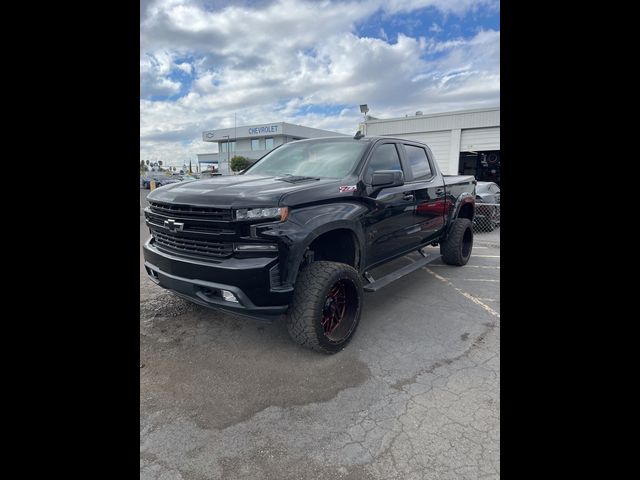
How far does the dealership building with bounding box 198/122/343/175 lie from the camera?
5025 cm

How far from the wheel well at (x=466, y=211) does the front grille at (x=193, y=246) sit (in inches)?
185

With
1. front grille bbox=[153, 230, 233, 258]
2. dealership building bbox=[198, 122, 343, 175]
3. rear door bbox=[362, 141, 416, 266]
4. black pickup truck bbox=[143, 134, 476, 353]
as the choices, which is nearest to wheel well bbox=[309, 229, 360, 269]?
black pickup truck bbox=[143, 134, 476, 353]

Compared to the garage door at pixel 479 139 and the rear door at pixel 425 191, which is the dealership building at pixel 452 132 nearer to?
the garage door at pixel 479 139

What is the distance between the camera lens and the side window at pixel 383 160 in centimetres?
381

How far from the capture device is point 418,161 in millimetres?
4969

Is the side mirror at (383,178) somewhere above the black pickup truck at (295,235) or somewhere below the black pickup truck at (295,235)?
above

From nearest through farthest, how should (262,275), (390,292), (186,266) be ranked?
(262,275) → (186,266) → (390,292)

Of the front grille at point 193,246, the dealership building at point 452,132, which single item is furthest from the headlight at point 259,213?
the dealership building at point 452,132

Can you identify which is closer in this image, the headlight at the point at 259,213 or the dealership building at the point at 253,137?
the headlight at the point at 259,213

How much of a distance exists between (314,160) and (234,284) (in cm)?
191
